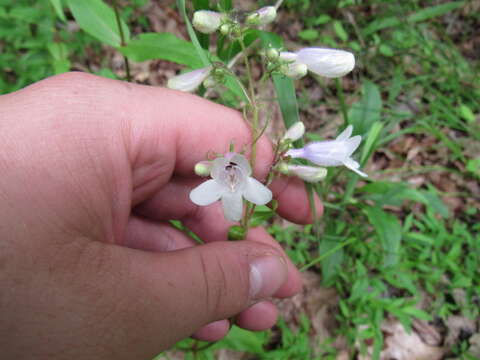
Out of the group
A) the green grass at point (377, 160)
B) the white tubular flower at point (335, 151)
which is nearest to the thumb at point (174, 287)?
the green grass at point (377, 160)

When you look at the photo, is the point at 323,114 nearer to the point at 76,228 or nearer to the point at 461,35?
the point at 461,35

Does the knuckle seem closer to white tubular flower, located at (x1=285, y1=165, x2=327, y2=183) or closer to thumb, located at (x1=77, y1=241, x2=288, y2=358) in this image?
thumb, located at (x1=77, y1=241, x2=288, y2=358)

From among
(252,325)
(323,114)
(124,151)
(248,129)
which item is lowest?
(252,325)

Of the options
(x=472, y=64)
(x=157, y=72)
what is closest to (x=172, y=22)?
(x=157, y=72)

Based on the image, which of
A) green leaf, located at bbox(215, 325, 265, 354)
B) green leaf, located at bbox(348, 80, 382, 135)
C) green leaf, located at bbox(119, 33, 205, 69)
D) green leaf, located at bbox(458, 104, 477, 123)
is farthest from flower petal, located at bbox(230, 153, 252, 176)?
green leaf, located at bbox(458, 104, 477, 123)

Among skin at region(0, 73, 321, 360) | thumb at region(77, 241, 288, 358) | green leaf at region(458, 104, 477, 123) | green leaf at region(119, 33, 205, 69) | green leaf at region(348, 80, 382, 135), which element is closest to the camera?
skin at region(0, 73, 321, 360)

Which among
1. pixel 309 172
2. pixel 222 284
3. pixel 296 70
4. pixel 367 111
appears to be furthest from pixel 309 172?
pixel 367 111
